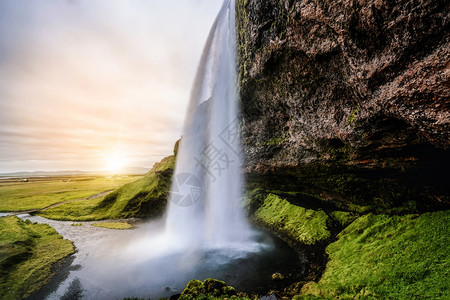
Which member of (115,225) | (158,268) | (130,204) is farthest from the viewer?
(130,204)

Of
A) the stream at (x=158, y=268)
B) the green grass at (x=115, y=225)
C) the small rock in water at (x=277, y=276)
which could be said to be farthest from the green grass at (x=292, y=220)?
the green grass at (x=115, y=225)

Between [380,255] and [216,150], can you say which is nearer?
[380,255]

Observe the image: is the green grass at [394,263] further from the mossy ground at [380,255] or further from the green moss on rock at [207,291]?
the green moss on rock at [207,291]

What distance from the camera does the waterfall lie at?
75.5 ft

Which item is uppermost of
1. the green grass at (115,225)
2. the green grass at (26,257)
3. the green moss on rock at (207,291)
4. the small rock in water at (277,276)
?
the green moss on rock at (207,291)

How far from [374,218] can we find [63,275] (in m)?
24.7

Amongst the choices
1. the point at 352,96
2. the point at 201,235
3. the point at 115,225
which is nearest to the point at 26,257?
the point at 115,225

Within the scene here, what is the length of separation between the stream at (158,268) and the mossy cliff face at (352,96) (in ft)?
28.1

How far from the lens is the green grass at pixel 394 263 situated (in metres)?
7.58

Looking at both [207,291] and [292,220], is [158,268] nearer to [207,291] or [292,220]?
[207,291]

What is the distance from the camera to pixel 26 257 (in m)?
16.3

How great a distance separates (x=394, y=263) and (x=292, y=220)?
13483mm

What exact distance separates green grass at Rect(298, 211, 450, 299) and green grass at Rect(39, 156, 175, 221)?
99.8 feet

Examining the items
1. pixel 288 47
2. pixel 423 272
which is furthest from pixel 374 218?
pixel 288 47
